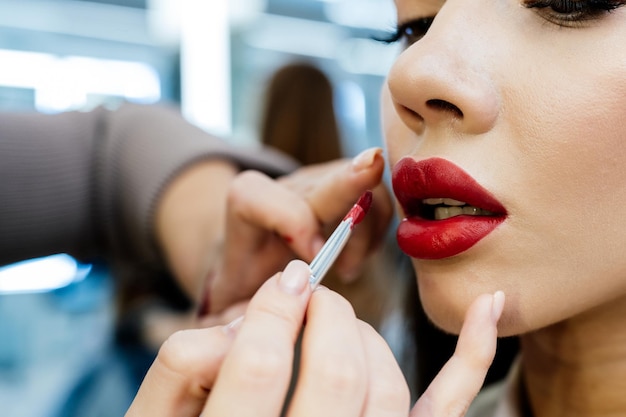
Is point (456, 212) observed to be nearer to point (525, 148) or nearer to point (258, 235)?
point (525, 148)

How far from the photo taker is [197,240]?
886 millimetres

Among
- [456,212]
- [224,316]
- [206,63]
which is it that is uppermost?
[456,212]

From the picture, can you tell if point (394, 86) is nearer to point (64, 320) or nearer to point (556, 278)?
point (556, 278)

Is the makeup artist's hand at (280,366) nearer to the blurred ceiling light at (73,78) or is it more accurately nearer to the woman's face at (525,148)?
the woman's face at (525,148)

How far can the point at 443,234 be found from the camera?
0.49 m

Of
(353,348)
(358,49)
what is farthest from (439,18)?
(358,49)

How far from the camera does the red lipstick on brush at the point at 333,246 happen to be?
1.42ft

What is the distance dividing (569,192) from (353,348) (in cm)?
19

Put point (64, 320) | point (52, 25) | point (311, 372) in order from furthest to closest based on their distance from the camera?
point (52, 25) → point (64, 320) → point (311, 372)

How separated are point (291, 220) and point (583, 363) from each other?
0.31 metres

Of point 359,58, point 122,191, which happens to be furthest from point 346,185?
point 359,58

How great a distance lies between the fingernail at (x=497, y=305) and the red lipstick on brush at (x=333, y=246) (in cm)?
12

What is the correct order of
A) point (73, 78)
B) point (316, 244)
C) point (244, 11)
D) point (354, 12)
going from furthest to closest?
point (354, 12)
point (244, 11)
point (73, 78)
point (316, 244)

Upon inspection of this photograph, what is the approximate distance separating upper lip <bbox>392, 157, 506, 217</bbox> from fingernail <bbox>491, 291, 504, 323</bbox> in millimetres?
60
